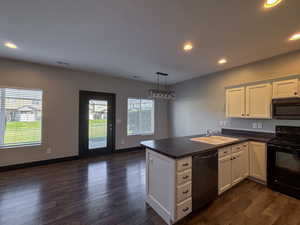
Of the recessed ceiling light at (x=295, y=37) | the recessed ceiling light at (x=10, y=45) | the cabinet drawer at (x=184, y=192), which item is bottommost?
the cabinet drawer at (x=184, y=192)

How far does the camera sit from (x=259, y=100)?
2912 millimetres

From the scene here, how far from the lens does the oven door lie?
2.25 metres

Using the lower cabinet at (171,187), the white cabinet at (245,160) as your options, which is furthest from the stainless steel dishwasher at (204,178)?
the white cabinet at (245,160)

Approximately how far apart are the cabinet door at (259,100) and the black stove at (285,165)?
589 mm

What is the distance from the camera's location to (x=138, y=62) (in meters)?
3.42

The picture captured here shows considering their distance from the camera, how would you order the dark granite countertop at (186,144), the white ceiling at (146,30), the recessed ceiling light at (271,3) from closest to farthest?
1. the recessed ceiling light at (271,3)
2. the white ceiling at (146,30)
3. the dark granite countertop at (186,144)

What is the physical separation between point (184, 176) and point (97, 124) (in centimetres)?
361

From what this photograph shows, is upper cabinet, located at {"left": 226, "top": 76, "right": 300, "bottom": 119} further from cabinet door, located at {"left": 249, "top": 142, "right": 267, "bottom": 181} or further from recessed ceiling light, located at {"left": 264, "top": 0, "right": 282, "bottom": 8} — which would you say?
recessed ceiling light, located at {"left": 264, "top": 0, "right": 282, "bottom": 8}

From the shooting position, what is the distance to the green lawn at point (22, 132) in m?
3.36

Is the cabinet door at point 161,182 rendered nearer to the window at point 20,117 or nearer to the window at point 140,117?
the window at point 140,117

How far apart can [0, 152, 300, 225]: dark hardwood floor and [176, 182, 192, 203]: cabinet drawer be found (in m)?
0.35

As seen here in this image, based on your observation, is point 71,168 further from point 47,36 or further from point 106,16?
point 106,16

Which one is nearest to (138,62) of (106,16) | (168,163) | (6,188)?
(106,16)

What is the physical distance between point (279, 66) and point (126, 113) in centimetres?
442
